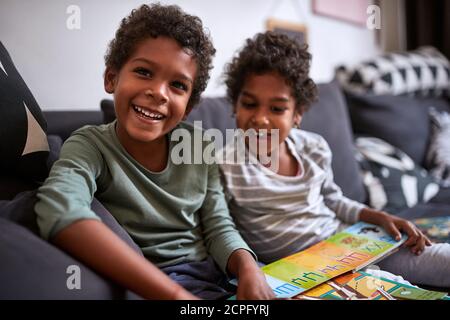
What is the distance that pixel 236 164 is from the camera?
1.04 m

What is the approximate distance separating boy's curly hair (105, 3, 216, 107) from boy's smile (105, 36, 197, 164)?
0.05ft

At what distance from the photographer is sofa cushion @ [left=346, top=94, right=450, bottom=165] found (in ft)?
6.00

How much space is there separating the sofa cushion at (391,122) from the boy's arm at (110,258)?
1463 mm

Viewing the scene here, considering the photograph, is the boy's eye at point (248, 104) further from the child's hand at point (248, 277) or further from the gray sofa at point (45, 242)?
the child's hand at point (248, 277)

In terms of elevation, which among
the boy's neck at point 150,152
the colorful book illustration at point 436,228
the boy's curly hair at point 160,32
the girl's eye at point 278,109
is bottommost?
the colorful book illustration at point 436,228

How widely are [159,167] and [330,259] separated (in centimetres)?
43

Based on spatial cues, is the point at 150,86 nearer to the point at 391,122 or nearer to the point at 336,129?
the point at 336,129

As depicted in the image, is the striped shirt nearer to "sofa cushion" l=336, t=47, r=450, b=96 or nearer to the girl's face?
the girl's face

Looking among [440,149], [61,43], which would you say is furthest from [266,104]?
[440,149]

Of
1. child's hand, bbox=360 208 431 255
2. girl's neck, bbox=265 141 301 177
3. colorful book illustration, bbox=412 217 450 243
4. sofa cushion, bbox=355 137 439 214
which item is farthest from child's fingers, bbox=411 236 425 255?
sofa cushion, bbox=355 137 439 214


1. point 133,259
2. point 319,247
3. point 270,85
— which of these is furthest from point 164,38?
point 319,247

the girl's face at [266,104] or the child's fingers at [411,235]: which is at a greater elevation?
the girl's face at [266,104]

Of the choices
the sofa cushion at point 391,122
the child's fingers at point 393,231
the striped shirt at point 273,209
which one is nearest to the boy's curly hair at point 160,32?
the striped shirt at point 273,209

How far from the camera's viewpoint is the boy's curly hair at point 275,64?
3.54 feet
